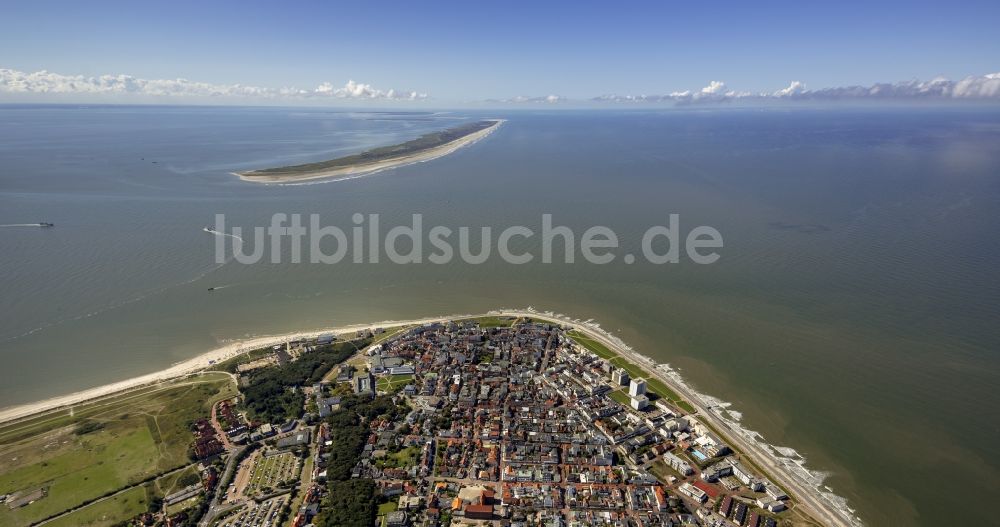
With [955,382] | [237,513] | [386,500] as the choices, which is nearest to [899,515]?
[955,382]

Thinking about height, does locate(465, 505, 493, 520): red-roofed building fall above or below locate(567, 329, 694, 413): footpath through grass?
below

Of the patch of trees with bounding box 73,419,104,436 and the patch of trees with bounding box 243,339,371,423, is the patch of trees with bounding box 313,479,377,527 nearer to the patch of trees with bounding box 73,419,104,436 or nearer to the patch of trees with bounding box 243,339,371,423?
the patch of trees with bounding box 243,339,371,423

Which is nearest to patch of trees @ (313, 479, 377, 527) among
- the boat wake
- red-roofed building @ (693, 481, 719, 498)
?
red-roofed building @ (693, 481, 719, 498)

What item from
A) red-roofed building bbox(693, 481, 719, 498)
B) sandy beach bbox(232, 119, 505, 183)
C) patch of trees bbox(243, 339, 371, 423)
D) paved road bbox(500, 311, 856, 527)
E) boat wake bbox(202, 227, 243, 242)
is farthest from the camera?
sandy beach bbox(232, 119, 505, 183)

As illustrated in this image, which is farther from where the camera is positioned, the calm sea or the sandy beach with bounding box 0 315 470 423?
the sandy beach with bounding box 0 315 470 423

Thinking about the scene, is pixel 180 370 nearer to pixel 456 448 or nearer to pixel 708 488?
pixel 456 448

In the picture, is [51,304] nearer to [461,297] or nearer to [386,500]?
[461,297]

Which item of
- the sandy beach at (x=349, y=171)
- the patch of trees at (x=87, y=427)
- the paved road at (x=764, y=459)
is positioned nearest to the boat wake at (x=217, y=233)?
the sandy beach at (x=349, y=171)
